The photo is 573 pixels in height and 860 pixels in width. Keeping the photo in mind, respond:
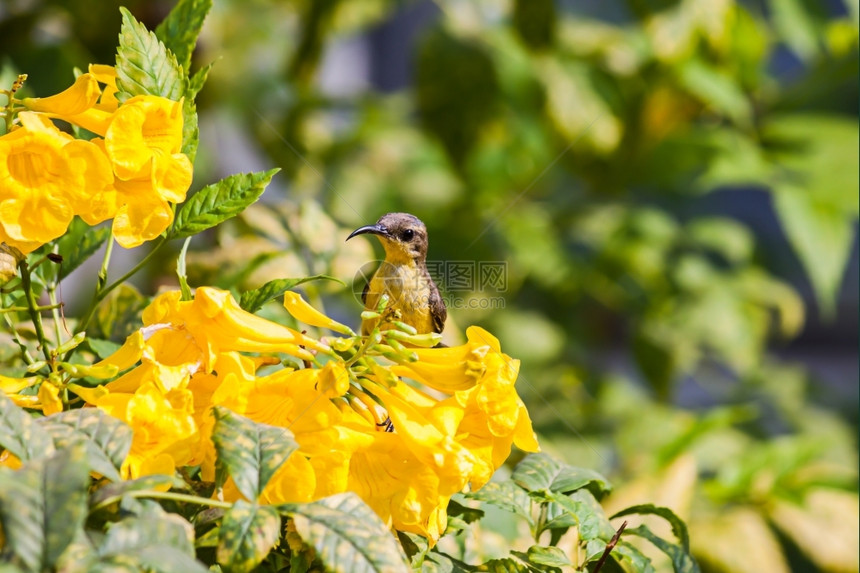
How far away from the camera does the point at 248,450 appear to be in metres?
0.45

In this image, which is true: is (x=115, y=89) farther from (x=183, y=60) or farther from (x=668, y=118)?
(x=668, y=118)

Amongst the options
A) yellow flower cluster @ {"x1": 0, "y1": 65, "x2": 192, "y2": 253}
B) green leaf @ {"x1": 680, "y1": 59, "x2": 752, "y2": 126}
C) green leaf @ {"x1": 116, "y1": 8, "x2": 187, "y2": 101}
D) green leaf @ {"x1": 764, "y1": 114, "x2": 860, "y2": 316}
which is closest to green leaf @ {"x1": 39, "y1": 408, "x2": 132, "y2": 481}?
yellow flower cluster @ {"x1": 0, "y1": 65, "x2": 192, "y2": 253}

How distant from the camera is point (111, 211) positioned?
1.77ft

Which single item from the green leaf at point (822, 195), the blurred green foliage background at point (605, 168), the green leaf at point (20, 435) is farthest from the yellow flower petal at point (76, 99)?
the green leaf at point (822, 195)

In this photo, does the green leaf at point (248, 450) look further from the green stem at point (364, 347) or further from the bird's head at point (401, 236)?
the bird's head at point (401, 236)

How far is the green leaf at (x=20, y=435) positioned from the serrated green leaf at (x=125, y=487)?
3 cm

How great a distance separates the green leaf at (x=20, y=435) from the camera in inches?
16.7

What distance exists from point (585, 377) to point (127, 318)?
64.5 inches

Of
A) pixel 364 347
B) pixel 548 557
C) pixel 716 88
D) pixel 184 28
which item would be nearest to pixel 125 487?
pixel 364 347

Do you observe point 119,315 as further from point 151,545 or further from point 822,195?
point 822,195

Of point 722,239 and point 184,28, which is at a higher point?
point 184,28

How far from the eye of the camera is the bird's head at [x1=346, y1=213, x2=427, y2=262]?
81 centimetres

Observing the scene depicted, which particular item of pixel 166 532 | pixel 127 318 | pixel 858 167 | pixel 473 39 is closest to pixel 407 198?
pixel 473 39

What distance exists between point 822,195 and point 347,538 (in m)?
1.75
